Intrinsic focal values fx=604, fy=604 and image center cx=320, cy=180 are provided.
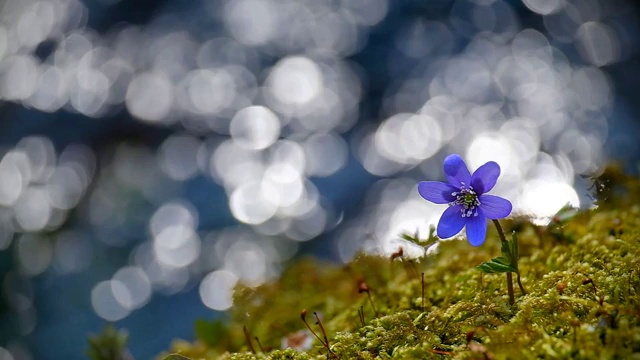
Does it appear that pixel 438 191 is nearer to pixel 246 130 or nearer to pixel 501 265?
pixel 501 265

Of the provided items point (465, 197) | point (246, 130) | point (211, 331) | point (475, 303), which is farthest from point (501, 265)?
point (246, 130)

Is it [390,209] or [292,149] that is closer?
[390,209]

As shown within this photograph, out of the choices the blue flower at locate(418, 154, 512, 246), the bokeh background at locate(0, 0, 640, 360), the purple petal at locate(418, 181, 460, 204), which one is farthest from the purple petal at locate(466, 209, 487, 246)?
the bokeh background at locate(0, 0, 640, 360)

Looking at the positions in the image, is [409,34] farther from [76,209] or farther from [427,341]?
[427,341]

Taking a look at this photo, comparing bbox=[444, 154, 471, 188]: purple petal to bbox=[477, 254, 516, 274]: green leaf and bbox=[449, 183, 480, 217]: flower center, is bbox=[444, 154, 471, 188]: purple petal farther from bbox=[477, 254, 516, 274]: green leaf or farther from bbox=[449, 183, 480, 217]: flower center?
bbox=[477, 254, 516, 274]: green leaf

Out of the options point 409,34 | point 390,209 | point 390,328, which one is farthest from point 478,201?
point 409,34

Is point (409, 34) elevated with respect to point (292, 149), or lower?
elevated
